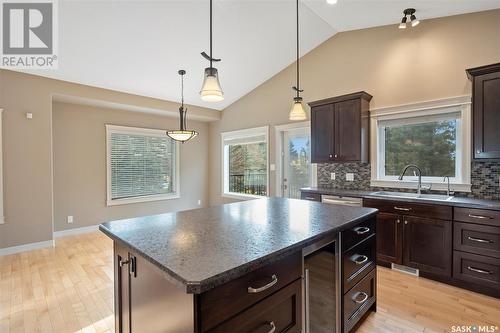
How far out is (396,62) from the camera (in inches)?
139

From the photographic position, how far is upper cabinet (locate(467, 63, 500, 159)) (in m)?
2.53

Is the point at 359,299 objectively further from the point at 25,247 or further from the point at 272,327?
the point at 25,247

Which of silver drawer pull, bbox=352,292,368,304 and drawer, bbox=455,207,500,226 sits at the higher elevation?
drawer, bbox=455,207,500,226

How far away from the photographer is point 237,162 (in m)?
6.11

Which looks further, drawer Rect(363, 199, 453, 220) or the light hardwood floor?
drawer Rect(363, 199, 453, 220)

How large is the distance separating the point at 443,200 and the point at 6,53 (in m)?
5.78

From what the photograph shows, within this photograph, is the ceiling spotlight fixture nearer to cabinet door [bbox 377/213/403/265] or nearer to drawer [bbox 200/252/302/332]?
cabinet door [bbox 377/213/403/265]

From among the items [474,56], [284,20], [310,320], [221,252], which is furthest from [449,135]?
[221,252]

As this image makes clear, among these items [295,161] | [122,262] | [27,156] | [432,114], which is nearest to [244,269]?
[122,262]

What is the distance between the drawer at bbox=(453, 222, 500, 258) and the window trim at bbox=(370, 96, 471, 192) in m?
0.66

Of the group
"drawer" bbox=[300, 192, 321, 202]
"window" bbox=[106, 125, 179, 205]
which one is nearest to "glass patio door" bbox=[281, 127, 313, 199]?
"drawer" bbox=[300, 192, 321, 202]

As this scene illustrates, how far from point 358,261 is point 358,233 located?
21 cm

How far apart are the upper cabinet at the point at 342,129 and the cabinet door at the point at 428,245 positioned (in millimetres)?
1126

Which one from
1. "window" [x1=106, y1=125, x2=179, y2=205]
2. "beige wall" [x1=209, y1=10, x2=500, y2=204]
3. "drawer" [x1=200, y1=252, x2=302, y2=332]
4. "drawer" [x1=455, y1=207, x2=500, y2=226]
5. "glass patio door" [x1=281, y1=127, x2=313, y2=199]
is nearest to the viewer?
"drawer" [x1=200, y1=252, x2=302, y2=332]
